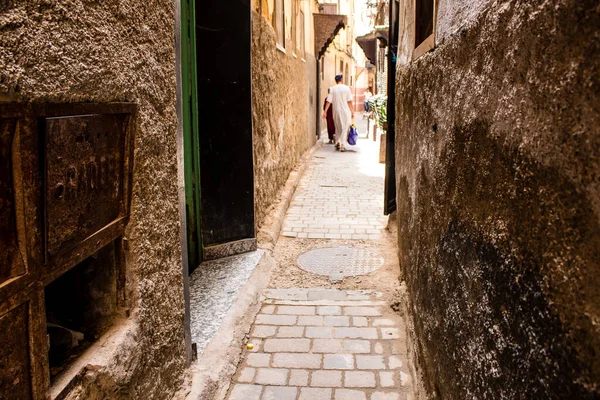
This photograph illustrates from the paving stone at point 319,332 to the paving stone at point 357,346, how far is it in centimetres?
15

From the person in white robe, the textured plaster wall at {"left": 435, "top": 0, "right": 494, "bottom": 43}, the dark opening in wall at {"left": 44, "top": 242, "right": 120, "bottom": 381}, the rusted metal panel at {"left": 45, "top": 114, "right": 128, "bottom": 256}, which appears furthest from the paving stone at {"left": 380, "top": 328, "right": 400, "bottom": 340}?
A: the person in white robe

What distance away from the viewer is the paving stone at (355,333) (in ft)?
12.2

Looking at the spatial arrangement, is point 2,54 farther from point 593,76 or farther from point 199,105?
point 199,105

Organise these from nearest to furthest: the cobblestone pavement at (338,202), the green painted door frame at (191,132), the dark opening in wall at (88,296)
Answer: the dark opening in wall at (88,296), the green painted door frame at (191,132), the cobblestone pavement at (338,202)

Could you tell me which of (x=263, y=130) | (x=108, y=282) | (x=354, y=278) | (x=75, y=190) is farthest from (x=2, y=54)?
(x=263, y=130)

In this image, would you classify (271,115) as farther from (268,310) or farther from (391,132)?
(268,310)

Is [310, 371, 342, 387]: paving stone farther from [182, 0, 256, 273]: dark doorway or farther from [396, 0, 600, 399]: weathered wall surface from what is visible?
[182, 0, 256, 273]: dark doorway

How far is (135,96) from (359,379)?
1975 millimetres

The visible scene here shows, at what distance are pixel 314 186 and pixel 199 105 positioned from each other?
4850mm

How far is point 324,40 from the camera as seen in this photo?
1600cm

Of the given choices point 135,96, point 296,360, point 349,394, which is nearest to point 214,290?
point 296,360

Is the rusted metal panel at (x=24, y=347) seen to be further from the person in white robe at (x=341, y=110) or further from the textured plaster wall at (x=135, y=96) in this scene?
the person in white robe at (x=341, y=110)

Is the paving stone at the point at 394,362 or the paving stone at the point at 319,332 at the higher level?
the paving stone at the point at 319,332

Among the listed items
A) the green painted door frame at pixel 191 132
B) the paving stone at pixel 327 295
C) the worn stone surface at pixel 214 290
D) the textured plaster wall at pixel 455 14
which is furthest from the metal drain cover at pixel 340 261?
the textured plaster wall at pixel 455 14
